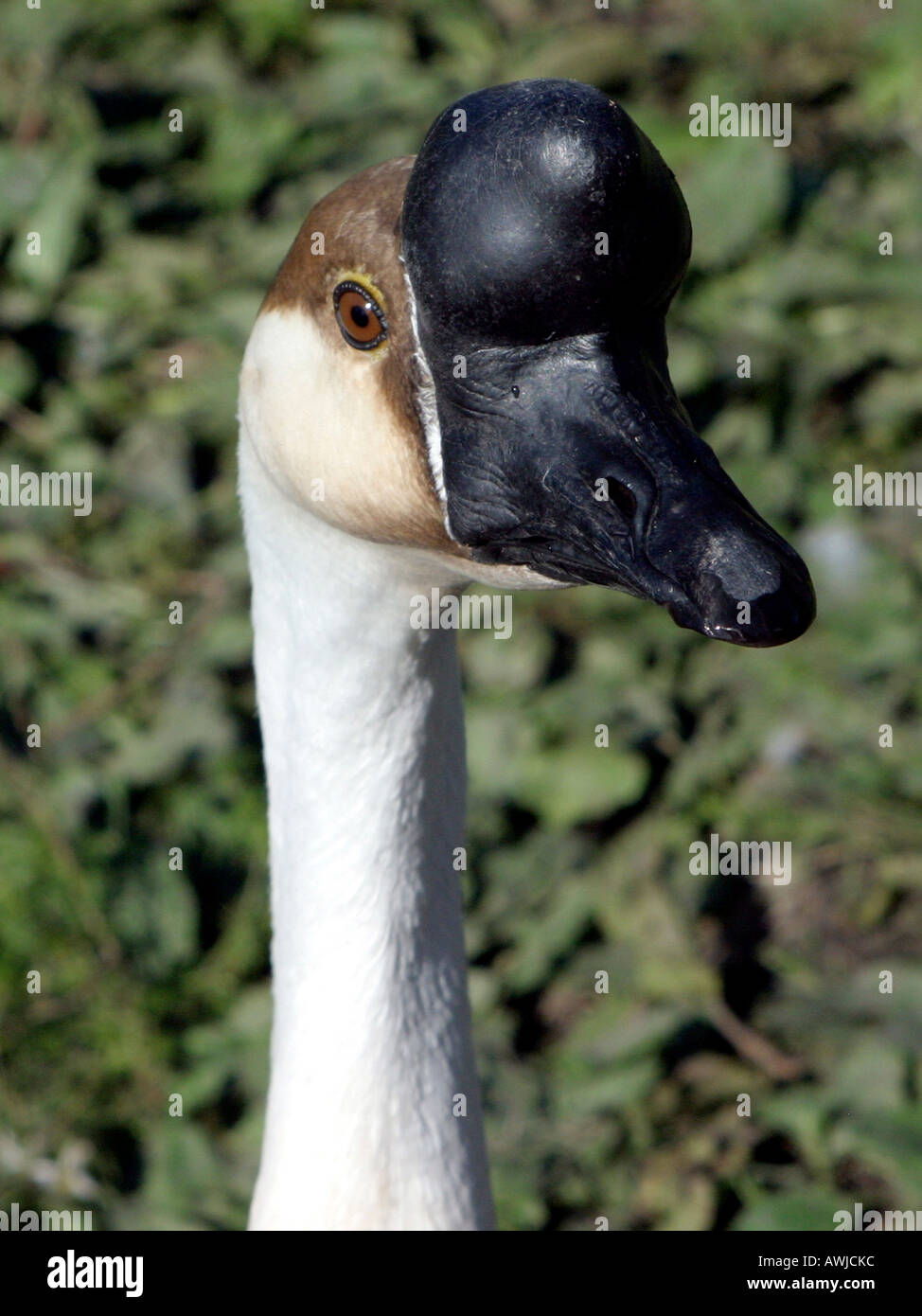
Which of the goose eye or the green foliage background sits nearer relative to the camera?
the goose eye

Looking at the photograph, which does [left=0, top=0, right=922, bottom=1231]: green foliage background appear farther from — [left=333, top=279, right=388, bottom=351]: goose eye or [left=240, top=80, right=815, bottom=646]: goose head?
[left=333, top=279, right=388, bottom=351]: goose eye

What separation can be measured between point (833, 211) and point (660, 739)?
223 centimetres

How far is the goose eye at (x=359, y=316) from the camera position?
185 cm

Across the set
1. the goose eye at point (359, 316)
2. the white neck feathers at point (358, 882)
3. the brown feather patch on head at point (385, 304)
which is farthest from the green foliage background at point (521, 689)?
the goose eye at point (359, 316)

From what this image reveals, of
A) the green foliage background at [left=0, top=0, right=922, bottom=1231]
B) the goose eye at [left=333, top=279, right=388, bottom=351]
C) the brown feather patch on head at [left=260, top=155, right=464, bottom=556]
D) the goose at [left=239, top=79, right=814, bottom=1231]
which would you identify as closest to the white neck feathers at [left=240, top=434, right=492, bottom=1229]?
the goose at [left=239, top=79, right=814, bottom=1231]

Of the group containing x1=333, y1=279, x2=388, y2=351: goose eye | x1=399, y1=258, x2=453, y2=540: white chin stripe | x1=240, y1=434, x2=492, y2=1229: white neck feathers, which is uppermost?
x1=333, y1=279, x2=388, y2=351: goose eye

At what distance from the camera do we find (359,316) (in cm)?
188

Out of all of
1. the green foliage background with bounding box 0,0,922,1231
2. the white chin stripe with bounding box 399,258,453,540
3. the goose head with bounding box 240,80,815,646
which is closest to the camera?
the goose head with bounding box 240,80,815,646

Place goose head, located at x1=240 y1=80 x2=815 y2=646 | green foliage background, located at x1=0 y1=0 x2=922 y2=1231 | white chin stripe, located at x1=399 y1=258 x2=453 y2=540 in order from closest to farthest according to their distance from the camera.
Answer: goose head, located at x1=240 y1=80 x2=815 y2=646, white chin stripe, located at x1=399 y1=258 x2=453 y2=540, green foliage background, located at x1=0 y1=0 x2=922 y2=1231

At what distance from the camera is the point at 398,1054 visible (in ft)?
7.02

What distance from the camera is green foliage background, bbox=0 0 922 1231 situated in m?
3.50

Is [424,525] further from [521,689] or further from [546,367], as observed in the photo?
[521,689]
